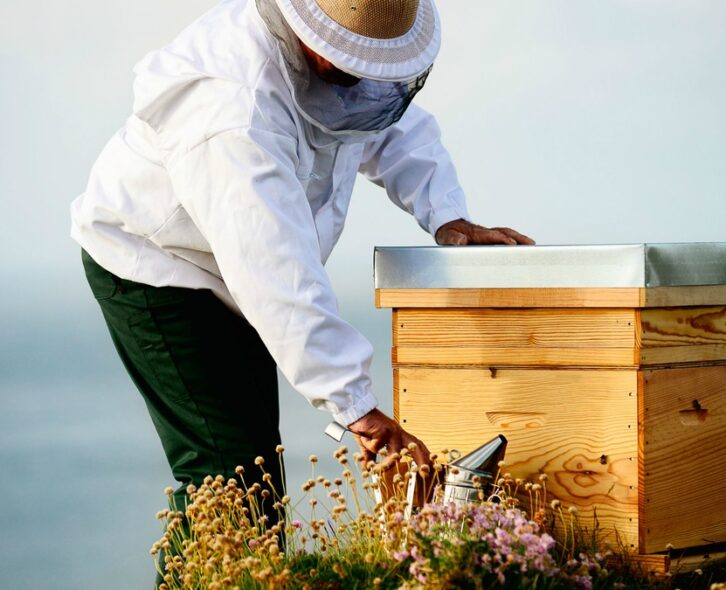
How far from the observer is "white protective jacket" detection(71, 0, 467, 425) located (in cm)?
299

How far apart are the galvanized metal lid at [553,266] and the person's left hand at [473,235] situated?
344 millimetres

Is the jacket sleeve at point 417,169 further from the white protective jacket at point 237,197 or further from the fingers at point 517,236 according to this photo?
the white protective jacket at point 237,197

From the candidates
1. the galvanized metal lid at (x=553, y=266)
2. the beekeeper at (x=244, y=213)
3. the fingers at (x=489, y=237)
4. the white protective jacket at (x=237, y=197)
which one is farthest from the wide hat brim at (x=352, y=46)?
the fingers at (x=489, y=237)

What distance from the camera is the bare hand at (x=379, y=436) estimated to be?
300 cm

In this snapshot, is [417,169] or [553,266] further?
[417,169]

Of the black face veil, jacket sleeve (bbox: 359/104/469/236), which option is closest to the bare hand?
the black face veil

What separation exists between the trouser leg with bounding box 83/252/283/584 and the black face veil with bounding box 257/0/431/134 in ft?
2.25

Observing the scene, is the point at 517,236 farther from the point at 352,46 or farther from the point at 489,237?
the point at 352,46

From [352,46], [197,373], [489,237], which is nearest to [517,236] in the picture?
[489,237]

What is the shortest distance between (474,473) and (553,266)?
2.30 ft

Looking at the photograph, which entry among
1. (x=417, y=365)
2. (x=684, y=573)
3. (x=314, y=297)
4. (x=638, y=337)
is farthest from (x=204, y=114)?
(x=684, y=573)

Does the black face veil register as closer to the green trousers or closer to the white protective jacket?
the white protective jacket

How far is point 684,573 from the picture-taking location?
11.7 ft

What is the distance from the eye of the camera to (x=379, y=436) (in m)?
3.01
